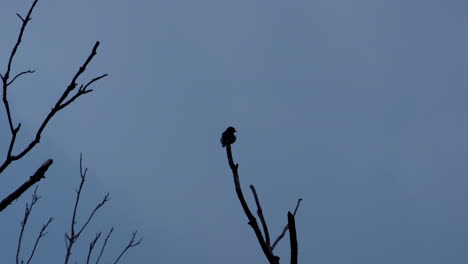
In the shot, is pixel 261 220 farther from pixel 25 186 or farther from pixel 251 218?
pixel 25 186

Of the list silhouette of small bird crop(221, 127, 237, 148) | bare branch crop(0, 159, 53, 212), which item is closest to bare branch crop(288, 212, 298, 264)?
silhouette of small bird crop(221, 127, 237, 148)

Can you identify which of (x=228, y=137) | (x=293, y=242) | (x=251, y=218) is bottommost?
(x=293, y=242)

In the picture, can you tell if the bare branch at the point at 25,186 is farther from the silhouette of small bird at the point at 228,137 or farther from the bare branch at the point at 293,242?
the bare branch at the point at 293,242

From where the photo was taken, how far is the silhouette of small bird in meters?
1.96

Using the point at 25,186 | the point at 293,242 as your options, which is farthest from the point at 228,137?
the point at 25,186

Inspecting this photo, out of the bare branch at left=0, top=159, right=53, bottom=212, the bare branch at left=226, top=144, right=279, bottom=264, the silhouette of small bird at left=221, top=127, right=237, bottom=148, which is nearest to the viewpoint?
the bare branch at left=0, top=159, right=53, bottom=212

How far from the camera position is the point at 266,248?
1.72 metres

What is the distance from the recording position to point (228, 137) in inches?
77.7

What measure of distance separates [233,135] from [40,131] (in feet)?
2.71

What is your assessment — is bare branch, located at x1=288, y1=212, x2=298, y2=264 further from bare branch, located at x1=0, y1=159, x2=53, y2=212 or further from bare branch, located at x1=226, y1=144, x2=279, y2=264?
bare branch, located at x1=0, y1=159, x2=53, y2=212

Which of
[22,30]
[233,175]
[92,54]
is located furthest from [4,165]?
[233,175]

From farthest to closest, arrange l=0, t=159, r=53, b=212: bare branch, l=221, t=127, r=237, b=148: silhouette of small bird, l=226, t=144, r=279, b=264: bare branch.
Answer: l=221, t=127, r=237, b=148: silhouette of small bird, l=226, t=144, r=279, b=264: bare branch, l=0, t=159, r=53, b=212: bare branch

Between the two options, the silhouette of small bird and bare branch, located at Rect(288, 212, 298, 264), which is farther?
the silhouette of small bird

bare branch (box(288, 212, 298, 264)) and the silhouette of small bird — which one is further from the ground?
the silhouette of small bird
